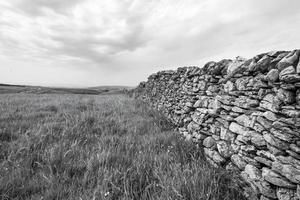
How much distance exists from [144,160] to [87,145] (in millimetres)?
1507

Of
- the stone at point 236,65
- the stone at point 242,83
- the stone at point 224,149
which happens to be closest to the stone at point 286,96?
the stone at point 242,83

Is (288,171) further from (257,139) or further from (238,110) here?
(238,110)

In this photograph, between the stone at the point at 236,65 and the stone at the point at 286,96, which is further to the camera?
the stone at the point at 236,65

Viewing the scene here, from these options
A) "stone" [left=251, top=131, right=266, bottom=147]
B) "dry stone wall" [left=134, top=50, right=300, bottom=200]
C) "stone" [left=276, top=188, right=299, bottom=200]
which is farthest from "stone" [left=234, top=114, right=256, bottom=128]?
"stone" [left=276, top=188, right=299, bottom=200]

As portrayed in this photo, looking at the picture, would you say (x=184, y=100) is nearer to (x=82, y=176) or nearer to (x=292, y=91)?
(x=292, y=91)

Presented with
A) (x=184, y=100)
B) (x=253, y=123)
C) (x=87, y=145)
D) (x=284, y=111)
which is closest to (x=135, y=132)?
(x=87, y=145)

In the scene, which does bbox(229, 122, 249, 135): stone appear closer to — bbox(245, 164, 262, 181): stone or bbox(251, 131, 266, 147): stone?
bbox(251, 131, 266, 147): stone

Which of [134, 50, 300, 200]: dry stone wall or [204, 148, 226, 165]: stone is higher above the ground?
[134, 50, 300, 200]: dry stone wall

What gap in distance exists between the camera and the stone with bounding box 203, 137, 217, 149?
2.87 meters

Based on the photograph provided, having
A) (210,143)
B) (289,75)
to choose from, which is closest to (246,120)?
(289,75)

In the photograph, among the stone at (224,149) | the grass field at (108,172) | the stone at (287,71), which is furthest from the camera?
the stone at (224,149)

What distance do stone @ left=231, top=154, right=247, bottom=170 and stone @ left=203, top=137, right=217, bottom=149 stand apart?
501 millimetres

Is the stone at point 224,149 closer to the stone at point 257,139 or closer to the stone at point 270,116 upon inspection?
the stone at point 257,139

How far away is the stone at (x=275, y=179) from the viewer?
62.7 inches
